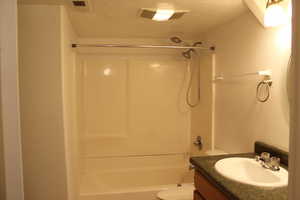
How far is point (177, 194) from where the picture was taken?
2240 mm

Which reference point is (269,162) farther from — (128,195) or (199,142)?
(128,195)

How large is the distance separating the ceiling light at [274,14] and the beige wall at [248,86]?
2.9 inches

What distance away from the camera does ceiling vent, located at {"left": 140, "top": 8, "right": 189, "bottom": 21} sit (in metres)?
1.98

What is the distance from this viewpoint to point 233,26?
2188mm

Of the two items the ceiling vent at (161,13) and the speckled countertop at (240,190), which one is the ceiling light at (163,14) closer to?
the ceiling vent at (161,13)

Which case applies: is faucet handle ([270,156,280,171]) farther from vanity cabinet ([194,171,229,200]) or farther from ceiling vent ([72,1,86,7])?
ceiling vent ([72,1,86,7])

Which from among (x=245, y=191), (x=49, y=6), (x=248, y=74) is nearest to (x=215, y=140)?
(x=248, y=74)

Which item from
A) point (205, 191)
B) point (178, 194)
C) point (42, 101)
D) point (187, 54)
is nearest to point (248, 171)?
point (205, 191)

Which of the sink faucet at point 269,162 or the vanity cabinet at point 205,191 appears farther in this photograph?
the sink faucet at point 269,162

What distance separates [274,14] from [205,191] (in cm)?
129

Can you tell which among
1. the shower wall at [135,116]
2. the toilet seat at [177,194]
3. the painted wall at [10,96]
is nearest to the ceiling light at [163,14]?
the shower wall at [135,116]

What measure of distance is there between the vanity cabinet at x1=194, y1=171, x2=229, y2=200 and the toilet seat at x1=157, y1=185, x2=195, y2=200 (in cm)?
59

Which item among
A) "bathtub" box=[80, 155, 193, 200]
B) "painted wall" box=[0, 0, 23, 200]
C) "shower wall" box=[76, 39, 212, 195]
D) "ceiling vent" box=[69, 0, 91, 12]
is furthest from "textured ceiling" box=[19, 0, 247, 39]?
"bathtub" box=[80, 155, 193, 200]

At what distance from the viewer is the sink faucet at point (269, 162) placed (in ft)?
4.77
